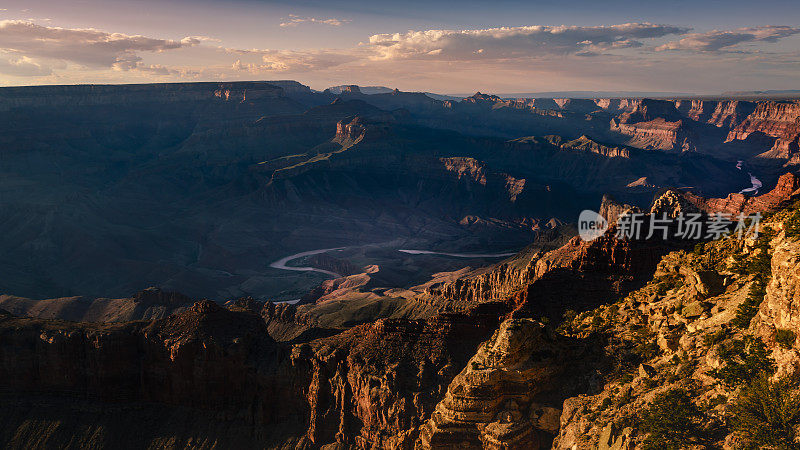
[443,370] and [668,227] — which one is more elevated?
[668,227]

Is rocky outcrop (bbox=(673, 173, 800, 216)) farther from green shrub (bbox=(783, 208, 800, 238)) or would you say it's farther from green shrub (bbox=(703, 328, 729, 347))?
green shrub (bbox=(703, 328, 729, 347))

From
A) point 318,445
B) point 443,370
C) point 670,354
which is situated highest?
point 670,354

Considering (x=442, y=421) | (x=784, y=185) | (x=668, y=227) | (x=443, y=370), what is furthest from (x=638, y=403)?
(x=784, y=185)

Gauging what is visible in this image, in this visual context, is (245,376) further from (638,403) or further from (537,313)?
(638,403)

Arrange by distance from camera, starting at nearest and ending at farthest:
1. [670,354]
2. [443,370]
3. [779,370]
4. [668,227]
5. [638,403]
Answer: [779,370] → [638,403] → [670,354] → [443,370] → [668,227]

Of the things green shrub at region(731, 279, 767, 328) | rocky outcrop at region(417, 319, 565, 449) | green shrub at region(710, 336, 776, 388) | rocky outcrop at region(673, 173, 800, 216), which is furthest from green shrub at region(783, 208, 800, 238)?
rocky outcrop at region(673, 173, 800, 216)
